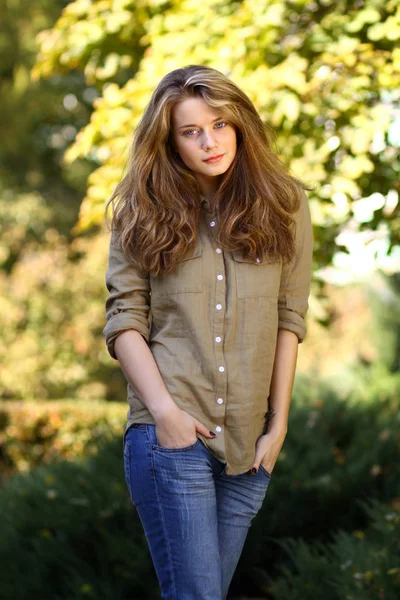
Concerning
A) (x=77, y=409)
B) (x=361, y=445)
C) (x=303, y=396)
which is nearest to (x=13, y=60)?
(x=77, y=409)

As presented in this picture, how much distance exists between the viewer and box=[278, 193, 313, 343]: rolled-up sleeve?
2424mm

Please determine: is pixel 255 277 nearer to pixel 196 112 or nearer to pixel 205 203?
pixel 205 203

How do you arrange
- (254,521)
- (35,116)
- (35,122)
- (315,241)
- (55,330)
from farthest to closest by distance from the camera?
(35,122) → (35,116) → (55,330) → (254,521) → (315,241)

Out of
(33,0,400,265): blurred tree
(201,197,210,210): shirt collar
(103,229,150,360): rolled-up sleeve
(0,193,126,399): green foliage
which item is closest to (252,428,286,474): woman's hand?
(103,229,150,360): rolled-up sleeve

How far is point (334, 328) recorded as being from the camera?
10984 mm

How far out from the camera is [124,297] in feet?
7.68

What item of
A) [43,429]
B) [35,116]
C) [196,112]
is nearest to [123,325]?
[196,112]

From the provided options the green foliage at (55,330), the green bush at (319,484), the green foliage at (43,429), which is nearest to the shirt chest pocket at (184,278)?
the green bush at (319,484)

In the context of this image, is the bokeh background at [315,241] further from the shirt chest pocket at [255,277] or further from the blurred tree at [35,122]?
the blurred tree at [35,122]

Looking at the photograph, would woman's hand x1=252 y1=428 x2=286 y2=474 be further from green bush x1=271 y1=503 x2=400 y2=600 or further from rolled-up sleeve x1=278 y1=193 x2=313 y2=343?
green bush x1=271 y1=503 x2=400 y2=600

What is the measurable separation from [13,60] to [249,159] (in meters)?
14.6

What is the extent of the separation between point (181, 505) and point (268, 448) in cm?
30

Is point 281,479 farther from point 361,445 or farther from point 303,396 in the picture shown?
point 303,396

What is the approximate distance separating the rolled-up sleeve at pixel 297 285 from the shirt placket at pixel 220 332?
211 millimetres
